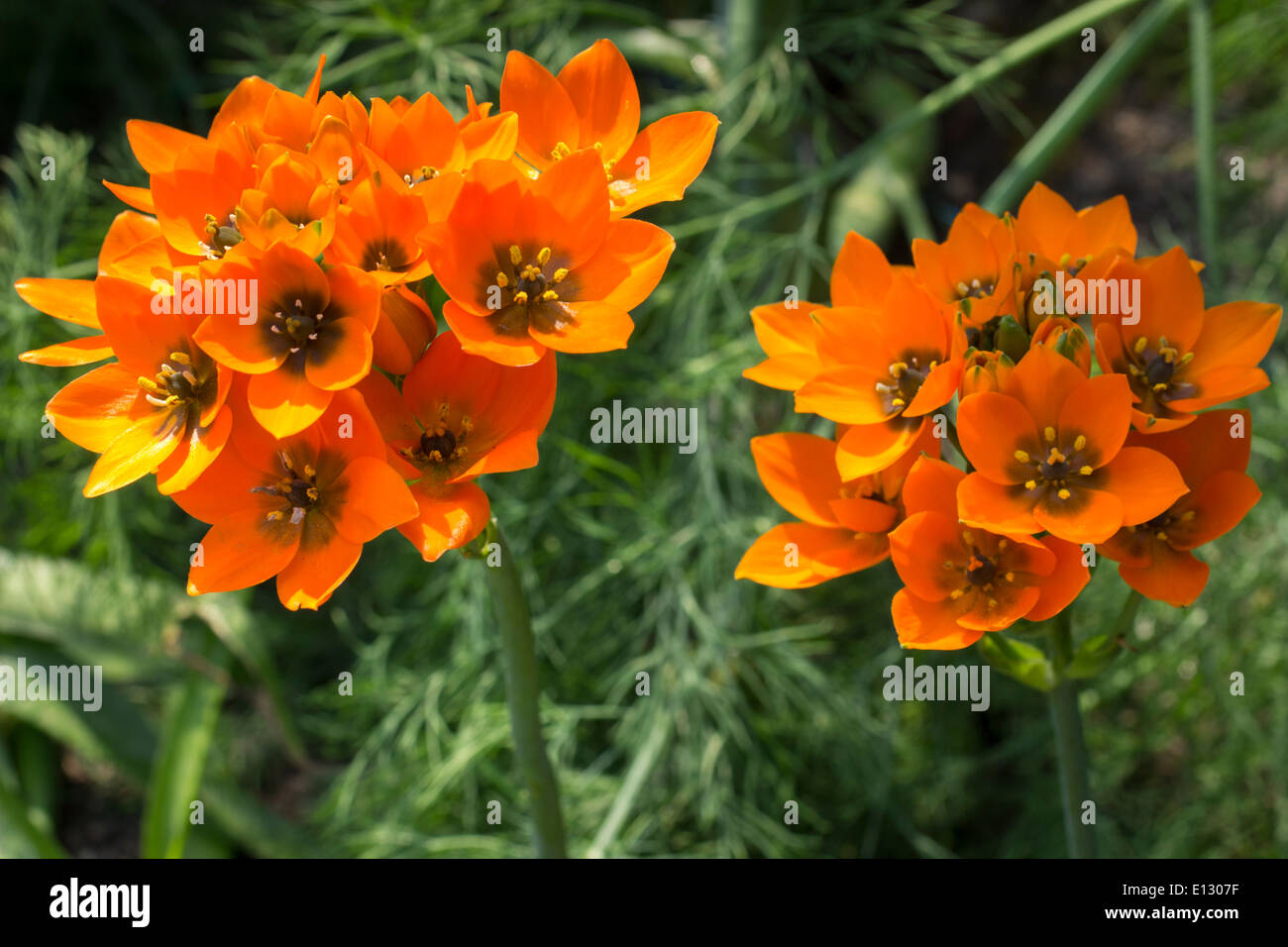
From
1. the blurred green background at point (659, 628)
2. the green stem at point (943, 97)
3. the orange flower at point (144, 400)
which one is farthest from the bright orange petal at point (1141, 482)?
the green stem at point (943, 97)

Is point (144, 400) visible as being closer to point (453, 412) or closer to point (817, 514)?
point (453, 412)

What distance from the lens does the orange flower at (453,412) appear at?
63 cm

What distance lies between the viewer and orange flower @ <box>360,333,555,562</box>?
2.07 feet

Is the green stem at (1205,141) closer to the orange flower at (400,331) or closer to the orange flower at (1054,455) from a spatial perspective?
the orange flower at (1054,455)

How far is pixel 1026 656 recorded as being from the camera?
2.33 ft

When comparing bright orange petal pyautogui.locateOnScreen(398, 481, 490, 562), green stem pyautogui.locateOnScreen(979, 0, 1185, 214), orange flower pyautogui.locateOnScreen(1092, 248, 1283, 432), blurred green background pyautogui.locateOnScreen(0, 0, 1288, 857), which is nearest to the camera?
bright orange petal pyautogui.locateOnScreen(398, 481, 490, 562)

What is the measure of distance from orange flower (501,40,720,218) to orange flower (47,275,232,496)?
248mm

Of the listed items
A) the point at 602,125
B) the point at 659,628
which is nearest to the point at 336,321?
the point at 602,125

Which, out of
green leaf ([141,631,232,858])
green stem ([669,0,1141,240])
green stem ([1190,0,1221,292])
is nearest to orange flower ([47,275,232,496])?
green leaf ([141,631,232,858])

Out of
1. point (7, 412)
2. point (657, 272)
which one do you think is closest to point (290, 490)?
point (657, 272)

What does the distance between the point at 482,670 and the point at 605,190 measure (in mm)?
983

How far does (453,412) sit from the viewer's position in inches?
25.6

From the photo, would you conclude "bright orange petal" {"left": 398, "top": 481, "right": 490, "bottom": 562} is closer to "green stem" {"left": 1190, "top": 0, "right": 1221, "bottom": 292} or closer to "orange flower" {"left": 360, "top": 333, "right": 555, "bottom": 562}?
"orange flower" {"left": 360, "top": 333, "right": 555, "bottom": 562}

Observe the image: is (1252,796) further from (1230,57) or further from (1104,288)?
(1230,57)
